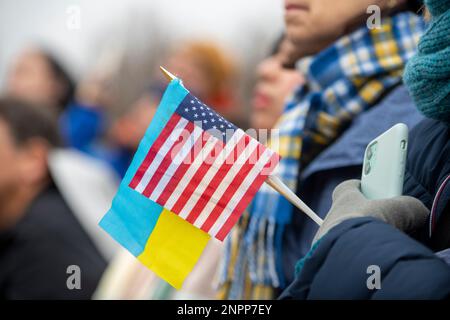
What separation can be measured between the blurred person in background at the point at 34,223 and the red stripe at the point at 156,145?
1.76 metres

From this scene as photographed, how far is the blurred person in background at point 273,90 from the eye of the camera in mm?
Result: 3684

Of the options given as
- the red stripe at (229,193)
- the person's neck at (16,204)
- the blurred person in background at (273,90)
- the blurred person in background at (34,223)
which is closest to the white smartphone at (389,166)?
the red stripe at (229,193)

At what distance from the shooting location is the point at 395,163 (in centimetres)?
199

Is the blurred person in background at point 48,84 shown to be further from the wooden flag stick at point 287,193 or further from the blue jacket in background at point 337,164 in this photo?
the wooden flag stick at point 287,193

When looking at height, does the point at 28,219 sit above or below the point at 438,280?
below

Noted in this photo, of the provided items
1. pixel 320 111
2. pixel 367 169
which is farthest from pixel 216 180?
pixel 320 111

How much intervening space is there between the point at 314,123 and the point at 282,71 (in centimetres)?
76

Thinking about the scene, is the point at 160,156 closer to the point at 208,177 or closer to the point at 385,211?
the point at 208,177

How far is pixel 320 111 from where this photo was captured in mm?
2982
